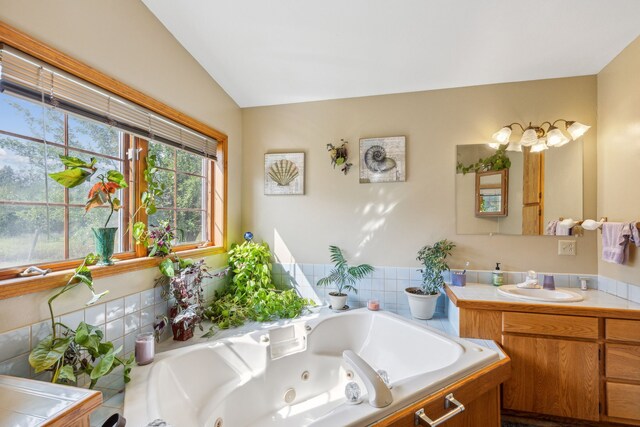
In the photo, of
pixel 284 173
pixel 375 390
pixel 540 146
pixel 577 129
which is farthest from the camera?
pixel 284 173

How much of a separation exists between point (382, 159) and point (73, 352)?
229 centimetres

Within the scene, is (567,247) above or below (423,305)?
above

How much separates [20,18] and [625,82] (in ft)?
10.8

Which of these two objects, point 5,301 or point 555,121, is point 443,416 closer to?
point 5,301

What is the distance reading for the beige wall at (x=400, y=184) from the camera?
2203 mm

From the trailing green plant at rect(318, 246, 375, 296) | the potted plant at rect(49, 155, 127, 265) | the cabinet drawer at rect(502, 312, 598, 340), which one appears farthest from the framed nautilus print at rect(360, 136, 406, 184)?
the potted plant at rect(49, 155, 127, 265)

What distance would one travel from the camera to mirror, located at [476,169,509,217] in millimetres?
2264

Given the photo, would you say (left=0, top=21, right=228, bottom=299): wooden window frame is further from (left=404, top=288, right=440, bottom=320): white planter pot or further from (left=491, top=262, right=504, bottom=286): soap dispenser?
(left=491, top=262, right=504, bottom=286): soap dispenser

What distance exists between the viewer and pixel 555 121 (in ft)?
7.17

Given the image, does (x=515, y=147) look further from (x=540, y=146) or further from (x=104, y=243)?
(x=104, y=243)

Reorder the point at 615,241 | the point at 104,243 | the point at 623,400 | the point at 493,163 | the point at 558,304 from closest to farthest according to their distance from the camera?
the point at 104,243 < the point at 623,400 < the point at 558,304 < the point at 615,241 < the point at 493,163

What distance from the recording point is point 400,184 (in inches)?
96.0

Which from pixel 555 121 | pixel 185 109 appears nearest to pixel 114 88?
pixel 185 109

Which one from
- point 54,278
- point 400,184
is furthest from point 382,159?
point 54,278
